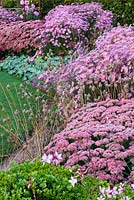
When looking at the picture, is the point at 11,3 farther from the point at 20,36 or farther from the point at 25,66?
the point at 25,66

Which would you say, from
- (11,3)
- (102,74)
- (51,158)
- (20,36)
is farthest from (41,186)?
(11,3)

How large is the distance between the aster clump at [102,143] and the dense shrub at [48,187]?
50 centimetres

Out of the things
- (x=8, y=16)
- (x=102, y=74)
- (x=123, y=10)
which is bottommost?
(x=8, y=16)

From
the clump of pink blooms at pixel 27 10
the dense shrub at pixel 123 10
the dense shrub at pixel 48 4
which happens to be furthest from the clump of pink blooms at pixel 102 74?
the dense shrub at pixel 48 4

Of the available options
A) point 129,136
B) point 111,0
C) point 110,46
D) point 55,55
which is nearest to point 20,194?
point 129,136

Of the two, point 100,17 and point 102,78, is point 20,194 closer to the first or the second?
point 102,78

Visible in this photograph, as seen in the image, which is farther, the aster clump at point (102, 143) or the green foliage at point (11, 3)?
the green foliage at point (11, 3)

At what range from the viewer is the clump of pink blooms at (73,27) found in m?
9.18

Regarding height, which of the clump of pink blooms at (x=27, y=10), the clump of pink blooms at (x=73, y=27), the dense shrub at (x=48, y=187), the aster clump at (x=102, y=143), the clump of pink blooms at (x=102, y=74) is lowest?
the clump of pink blooms at (x=27, y=10)

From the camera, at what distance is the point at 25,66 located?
8875mm

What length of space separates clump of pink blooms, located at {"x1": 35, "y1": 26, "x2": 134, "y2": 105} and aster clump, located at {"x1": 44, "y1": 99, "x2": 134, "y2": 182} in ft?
2.77

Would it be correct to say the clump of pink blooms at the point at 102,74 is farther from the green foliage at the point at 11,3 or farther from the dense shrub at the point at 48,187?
the green foliage at the point at 11,3

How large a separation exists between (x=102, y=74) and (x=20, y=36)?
411 cm

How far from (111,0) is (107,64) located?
512cm
